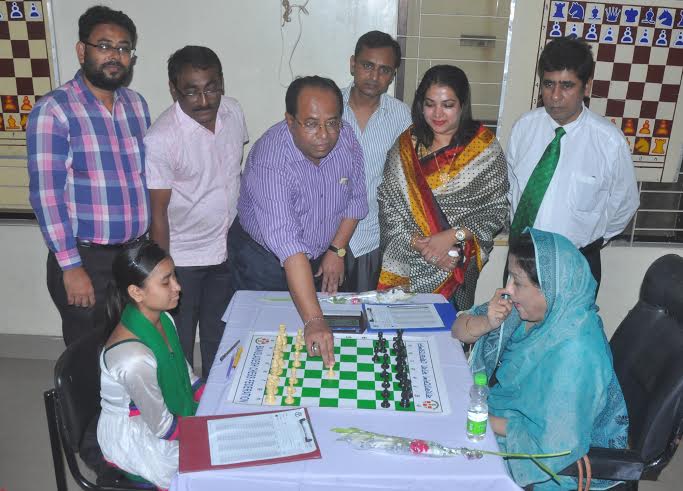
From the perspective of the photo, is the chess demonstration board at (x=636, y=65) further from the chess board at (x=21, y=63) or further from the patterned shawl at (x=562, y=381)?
the chess board at (x=21, y=63)

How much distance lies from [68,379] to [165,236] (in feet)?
3.25

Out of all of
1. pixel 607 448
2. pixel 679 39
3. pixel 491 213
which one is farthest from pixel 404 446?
pixel 679 39

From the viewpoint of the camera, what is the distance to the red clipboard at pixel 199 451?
56.5 inches

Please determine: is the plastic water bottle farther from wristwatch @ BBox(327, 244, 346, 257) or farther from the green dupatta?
wristwatch @ BBox(327, 244, 346, 257)

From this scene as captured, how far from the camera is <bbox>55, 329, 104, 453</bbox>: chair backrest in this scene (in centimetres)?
177

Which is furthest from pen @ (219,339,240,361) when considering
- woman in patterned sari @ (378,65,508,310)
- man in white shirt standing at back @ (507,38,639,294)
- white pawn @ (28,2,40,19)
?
white pawn @ (28,2,40,19)

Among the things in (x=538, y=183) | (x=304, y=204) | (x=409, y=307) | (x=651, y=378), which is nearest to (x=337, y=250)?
(x=304, y=204)

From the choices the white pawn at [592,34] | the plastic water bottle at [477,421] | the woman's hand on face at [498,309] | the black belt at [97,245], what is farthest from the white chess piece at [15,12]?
the plastic water bottle at [477,421]

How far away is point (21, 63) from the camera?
3.33m

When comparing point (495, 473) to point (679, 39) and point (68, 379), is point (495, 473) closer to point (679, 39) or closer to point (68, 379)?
point (68, 379)

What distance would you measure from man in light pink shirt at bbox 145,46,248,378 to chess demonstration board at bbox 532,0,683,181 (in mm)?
1716

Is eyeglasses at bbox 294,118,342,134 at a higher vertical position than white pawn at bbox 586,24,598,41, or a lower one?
lower

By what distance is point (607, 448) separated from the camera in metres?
1.73

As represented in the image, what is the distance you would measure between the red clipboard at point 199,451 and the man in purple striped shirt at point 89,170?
117 cm
